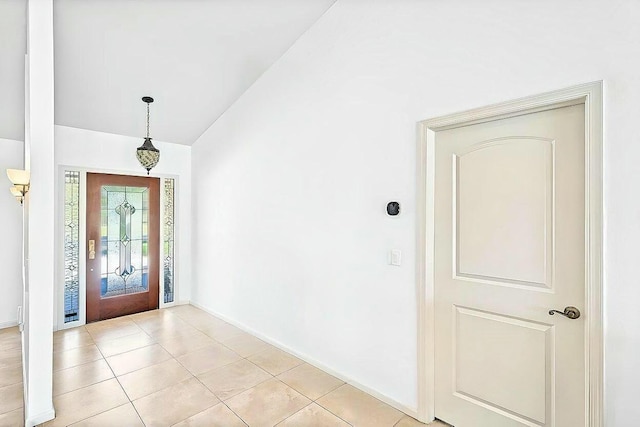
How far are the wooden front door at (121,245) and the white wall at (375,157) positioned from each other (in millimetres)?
1285

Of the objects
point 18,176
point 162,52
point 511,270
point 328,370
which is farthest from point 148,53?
point 511,270

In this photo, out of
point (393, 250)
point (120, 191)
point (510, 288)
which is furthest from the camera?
point (120, 191)

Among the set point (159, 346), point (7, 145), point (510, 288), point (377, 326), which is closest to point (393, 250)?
point (377, 326)

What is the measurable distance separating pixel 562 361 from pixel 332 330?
170 centimetres

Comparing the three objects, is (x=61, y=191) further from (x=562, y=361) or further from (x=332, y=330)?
(x=562, y=361)

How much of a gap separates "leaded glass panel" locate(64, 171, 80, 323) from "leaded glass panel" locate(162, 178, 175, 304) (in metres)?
1.08

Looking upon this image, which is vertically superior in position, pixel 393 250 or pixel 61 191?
pixel 61 191

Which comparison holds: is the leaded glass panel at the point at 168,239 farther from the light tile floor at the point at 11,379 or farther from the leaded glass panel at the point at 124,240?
the light tile floor at the point at 11,379

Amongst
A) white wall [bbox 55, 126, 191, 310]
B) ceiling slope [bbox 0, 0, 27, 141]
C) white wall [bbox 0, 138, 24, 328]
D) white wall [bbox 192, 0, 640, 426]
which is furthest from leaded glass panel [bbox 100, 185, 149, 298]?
white wall [bbox 192, 0, 640, 426]

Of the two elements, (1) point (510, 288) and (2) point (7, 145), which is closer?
(1) point (510, 288)

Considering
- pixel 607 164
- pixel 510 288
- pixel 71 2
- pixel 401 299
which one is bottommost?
pixel 401 299

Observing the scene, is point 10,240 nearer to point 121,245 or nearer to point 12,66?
point 121,245

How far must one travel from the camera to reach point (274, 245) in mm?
3588

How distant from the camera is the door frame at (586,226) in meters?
1.65
